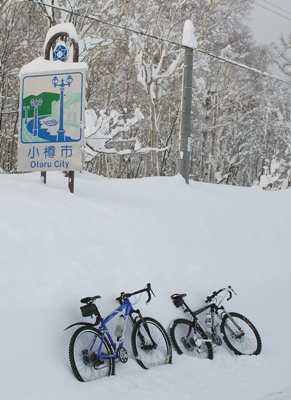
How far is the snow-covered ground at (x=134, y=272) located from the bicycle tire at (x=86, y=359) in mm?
134

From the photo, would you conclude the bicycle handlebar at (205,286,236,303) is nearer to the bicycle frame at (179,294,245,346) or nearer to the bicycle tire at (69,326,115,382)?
the bicycle frame at (179,294,245,346)

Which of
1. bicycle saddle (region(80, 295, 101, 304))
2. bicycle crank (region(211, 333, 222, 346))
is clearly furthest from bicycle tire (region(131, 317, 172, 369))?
bicycle crank (region(211, 333, 222, 346))

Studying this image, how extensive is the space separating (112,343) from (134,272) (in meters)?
1.55

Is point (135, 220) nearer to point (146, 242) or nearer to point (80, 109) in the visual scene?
point (146, 242)

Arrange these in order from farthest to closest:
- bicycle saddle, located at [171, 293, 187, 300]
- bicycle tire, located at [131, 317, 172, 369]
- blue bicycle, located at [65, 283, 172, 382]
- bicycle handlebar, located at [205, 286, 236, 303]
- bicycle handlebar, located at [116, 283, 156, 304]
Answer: bicycle handlebar, located at [205, 286, 236, 303] → bicycle saddle, located at [171, 293, 187, 300] → bicycle handlebar, located at [116, 283, 156, 304] → bicycle tire, located at [131, 317, 172, 369] → blue bicycle, located at [65, 283, 172, 382]

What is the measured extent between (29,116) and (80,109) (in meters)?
0.93

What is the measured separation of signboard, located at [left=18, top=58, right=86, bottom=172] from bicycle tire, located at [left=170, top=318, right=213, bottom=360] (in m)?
3.00

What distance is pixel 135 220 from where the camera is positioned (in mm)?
8641

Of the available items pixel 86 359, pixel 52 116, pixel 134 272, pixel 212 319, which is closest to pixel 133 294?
pixel 134 272

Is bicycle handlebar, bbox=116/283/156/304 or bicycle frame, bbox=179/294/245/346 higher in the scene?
bicycle handlebar, bbox=116/283/156/304

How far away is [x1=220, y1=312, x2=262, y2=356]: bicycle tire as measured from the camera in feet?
24.0

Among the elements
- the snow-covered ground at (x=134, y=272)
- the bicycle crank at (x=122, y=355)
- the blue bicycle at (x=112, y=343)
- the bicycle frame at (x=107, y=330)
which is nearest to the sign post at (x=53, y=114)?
the snow-covered ground at (x=134, y=272)

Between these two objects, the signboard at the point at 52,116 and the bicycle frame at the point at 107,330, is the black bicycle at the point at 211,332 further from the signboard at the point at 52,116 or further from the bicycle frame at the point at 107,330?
the signboard at the point at 52,116

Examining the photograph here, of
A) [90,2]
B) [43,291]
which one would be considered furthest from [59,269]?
[90,2]
